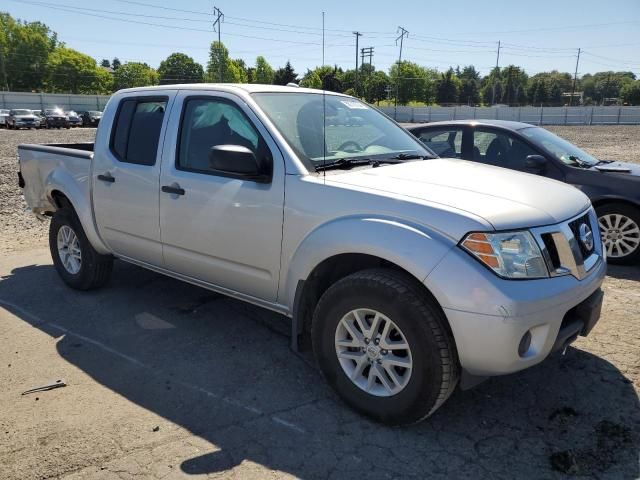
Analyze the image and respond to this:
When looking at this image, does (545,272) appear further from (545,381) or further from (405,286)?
(545,381)

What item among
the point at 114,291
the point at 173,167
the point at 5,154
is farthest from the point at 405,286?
the point at 5,154

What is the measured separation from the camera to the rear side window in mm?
4406

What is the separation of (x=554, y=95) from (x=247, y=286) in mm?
132016

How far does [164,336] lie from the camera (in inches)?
173

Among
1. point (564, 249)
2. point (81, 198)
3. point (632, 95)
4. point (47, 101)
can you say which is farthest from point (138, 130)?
point (632, 95)

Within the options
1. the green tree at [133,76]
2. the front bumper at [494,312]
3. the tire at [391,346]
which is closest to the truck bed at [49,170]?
the tire at [391,346]

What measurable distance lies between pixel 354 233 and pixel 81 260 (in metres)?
3.44

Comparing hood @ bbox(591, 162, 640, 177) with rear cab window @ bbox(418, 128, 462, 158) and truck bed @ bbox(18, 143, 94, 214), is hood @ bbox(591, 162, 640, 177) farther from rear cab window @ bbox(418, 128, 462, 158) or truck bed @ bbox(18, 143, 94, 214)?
truck bed @ bbox(18, 143, 94, 214)

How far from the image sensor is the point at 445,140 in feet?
23.5

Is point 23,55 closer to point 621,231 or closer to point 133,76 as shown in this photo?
point 133,76

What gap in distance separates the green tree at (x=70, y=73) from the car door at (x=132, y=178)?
336 feet

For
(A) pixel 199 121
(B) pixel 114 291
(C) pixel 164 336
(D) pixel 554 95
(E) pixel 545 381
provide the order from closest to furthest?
(E) pixel 545 381 → (A) pixel 199 121 → (C) pixel 164 336 → (B) pixel 114 291 → (D) pixel 554 95

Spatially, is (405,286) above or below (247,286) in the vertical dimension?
above

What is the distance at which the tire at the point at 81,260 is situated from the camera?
5.26 metres
